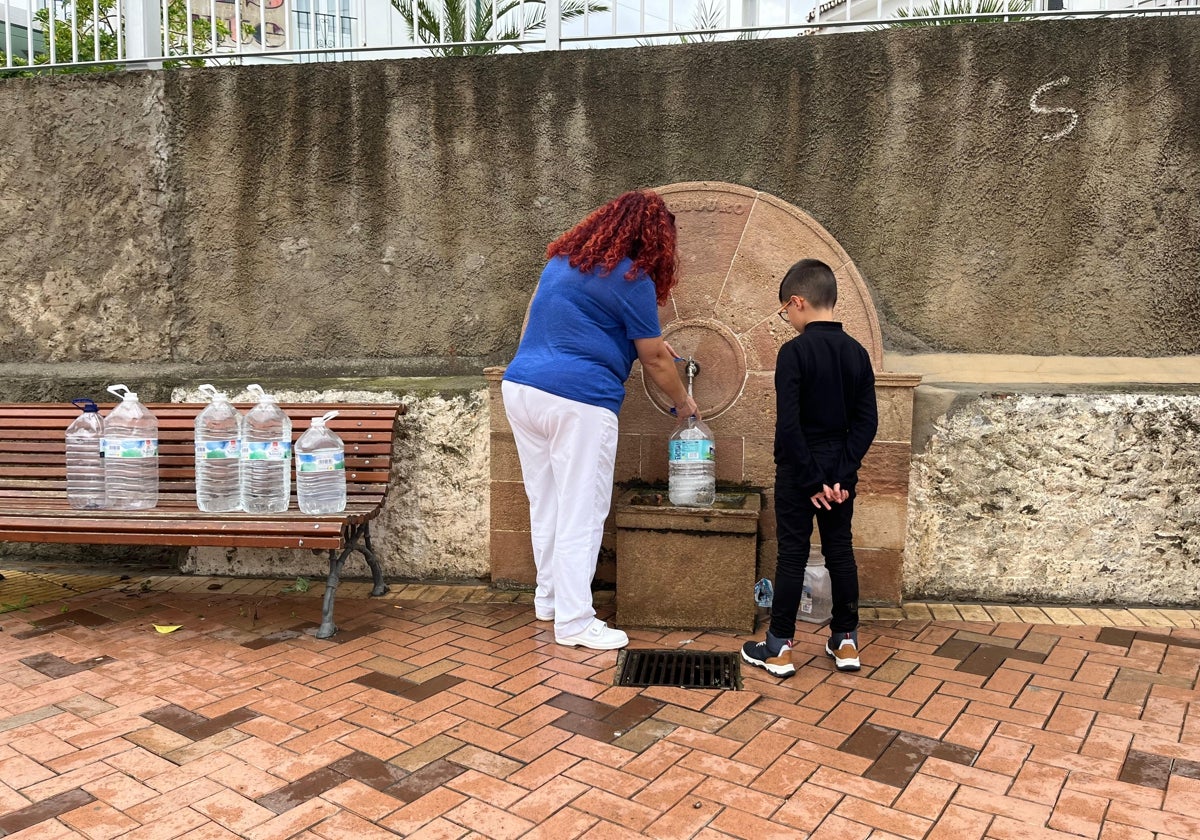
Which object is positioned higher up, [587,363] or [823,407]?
[587,363]

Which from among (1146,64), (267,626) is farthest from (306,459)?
(1146,64)

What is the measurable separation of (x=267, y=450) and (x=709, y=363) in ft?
7.09

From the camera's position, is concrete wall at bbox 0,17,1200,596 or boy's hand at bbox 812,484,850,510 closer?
boy's hand at bbox 812,484,850,510

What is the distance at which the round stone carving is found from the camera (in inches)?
178

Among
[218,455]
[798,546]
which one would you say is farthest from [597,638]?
[218,455]

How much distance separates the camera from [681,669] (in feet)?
11.9

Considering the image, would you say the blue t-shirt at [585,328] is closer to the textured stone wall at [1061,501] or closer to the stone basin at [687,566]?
the stone basin at [687,566]

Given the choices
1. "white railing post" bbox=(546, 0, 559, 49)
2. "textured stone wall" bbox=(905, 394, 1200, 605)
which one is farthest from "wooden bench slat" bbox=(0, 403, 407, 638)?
"textured stone wall" bbox=(905, 394, 1200, 605)

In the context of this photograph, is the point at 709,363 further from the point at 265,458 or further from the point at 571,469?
the point at 265,458

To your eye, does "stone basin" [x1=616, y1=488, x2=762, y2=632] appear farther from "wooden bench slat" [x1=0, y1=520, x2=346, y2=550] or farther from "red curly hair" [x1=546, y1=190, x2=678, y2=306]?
"wooden bench slat" [x1=0, y1=520, x2=346, y2=550]

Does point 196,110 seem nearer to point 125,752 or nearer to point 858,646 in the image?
point 125,752

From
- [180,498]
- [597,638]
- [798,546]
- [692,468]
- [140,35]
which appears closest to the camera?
[798,546]

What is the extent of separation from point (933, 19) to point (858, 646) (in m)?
3.12

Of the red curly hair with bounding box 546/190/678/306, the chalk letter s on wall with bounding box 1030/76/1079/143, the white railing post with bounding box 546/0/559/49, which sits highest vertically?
the white railing post with bounding box 546/0/559/49
